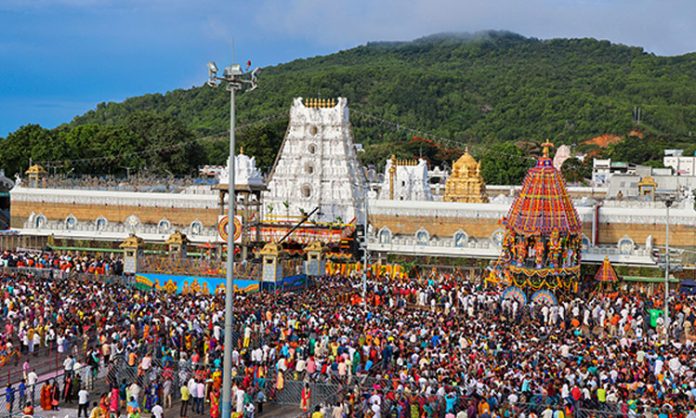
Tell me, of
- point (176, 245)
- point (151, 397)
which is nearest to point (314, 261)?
point (176, 245)

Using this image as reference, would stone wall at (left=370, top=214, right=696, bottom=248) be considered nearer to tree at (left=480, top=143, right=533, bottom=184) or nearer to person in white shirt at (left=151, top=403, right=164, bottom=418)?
person in white shirt at (left=151, top=403, right=164, bottom=418)

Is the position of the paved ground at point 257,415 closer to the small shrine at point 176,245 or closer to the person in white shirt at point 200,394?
the person in white shirt at point 200,394

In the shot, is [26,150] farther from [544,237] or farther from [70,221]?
[544,237]

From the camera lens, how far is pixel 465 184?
56.3m

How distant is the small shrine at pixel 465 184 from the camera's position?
5576 cm

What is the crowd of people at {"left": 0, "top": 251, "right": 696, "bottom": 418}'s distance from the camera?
1848 cm

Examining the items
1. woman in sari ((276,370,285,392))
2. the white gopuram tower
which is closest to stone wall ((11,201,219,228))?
the white gopuram tower

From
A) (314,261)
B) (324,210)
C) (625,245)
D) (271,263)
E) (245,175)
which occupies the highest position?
(245,175)

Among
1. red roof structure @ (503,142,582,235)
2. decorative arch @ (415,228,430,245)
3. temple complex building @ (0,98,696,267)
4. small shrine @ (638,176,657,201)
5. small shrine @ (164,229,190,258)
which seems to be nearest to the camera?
red roof structure @ (503,142,582,235)

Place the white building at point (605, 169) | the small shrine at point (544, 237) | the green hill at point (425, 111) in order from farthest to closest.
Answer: the green hill at point (425, 111), the white building at point (605, 169), the small shrine at point (544, 237)

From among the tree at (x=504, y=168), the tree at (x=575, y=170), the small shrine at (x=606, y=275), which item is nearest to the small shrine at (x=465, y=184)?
the small shrine at (x=606, y=275)

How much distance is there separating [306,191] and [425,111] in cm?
8484

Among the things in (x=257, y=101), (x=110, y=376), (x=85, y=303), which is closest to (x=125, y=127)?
(x=257, y=101)

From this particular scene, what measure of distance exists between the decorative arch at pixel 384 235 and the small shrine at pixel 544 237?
1075 cm
